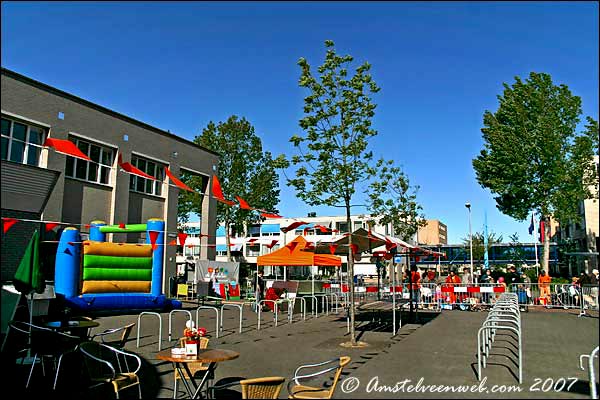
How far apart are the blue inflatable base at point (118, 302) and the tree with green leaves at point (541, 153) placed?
2068 cm

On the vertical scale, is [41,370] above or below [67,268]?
below

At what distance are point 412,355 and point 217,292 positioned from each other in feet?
70.6

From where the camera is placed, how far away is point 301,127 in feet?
41.9

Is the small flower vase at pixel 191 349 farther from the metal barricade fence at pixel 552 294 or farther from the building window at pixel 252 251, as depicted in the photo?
the building window at pixel 252 251

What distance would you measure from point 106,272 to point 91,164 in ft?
23.5

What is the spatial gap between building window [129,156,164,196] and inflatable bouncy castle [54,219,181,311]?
227 inches

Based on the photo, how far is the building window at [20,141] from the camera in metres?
19.5

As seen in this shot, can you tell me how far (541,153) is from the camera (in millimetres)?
28094

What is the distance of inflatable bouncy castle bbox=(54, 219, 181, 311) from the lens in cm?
1803

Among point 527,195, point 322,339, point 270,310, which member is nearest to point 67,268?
point 270,310

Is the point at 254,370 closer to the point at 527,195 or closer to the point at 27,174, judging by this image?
the point at 27,174

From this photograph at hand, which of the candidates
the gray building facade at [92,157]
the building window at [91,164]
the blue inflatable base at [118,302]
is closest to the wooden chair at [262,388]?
the gray building facade at [92,157]

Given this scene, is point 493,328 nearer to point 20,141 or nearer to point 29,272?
point 29,272

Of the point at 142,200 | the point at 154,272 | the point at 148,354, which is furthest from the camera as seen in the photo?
the point at 142,200
